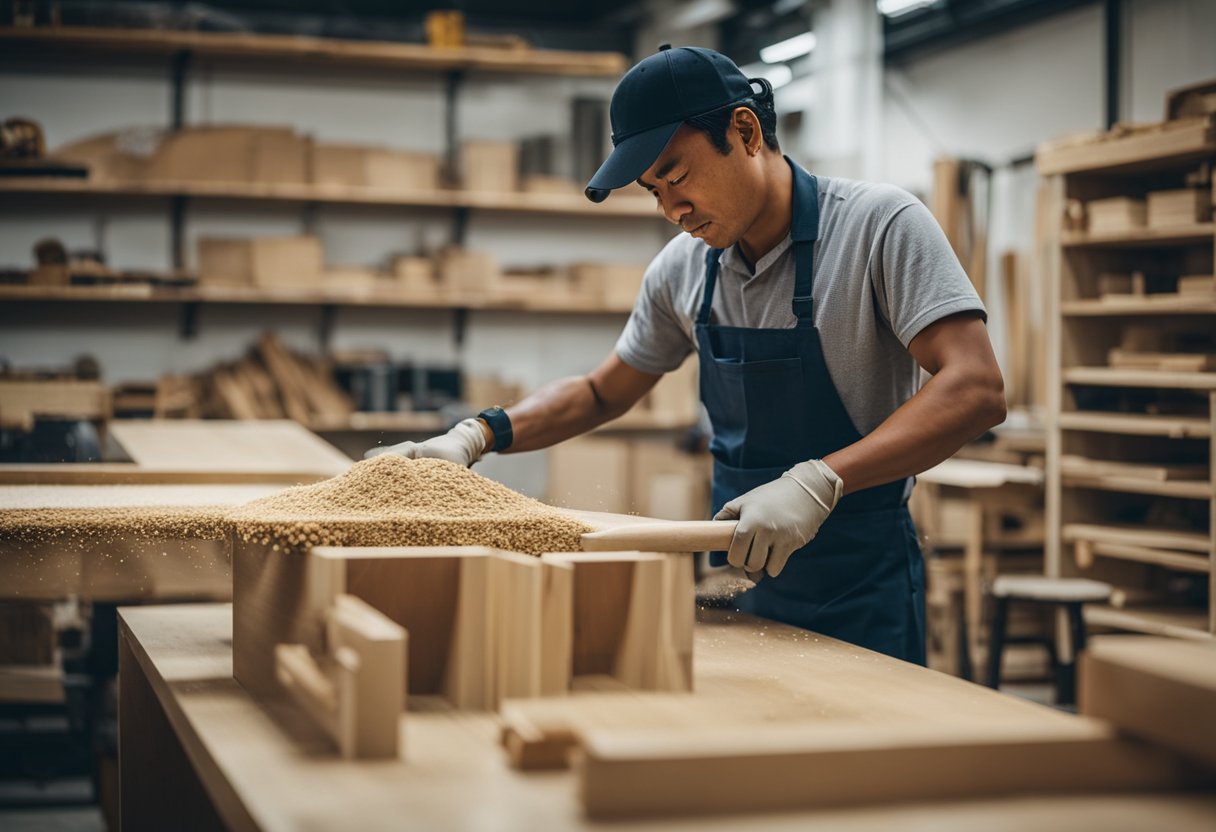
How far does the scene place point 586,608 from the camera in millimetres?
1510

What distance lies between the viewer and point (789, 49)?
759 cm

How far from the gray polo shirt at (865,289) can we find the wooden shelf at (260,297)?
433cm

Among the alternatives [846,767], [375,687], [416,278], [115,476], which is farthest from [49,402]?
[846,767]

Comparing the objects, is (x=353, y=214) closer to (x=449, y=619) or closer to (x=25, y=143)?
(x=25, y=143)

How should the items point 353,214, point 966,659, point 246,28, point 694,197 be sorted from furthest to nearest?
point 353,214 → point 246,28 → point 966,659 → point 694,197

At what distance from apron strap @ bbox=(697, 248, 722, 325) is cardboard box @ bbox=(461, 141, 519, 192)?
4600 millimetres

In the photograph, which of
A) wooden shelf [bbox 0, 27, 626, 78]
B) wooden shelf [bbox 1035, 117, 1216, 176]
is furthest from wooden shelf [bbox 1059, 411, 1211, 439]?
wooden shelf [bbox 0, 27, 626, 78]

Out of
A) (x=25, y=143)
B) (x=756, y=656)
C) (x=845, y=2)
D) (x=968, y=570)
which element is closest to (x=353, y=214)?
(x=25, y=143)

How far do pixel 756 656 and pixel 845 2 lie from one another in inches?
225

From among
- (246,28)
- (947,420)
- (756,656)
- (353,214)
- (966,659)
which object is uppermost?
(246,28)

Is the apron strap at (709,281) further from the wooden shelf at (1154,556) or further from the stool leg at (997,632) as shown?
the wooden shelf at (1154,556)

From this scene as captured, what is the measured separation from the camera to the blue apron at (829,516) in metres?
2.19

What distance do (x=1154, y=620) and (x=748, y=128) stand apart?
10.8ft

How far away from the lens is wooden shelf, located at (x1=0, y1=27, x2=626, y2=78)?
20.0 ft
